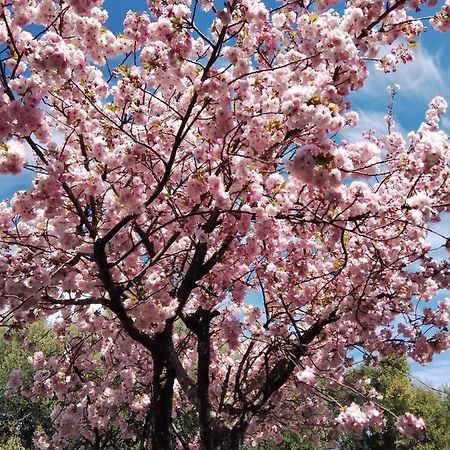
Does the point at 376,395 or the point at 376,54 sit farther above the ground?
the point at 376,54

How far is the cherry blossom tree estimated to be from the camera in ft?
17.4

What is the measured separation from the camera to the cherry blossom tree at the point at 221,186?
532 cm

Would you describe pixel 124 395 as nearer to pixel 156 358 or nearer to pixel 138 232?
pixel 156 358

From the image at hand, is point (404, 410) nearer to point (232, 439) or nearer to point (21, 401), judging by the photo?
point (21, 401)

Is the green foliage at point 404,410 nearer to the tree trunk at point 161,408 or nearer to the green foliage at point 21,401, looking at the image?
the green foliage at point 21,401

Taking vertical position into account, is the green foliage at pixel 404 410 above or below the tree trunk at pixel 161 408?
above

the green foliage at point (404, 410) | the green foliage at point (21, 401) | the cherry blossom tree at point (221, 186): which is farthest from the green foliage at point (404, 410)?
the cherry blossom tree at point (221, 186)

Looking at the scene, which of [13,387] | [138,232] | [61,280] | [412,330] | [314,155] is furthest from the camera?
[13,387]

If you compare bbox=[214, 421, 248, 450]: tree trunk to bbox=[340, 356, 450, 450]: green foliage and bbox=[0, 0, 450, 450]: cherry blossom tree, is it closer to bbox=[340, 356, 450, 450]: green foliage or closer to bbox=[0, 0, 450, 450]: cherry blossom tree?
bbox=[0, 0, 450, 450]: cherry blossom tree

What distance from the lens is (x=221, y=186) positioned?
5758 millimetres

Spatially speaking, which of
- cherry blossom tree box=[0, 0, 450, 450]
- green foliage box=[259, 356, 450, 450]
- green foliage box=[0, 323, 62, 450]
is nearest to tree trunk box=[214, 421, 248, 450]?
cherry blossom tree box=[0, 0, 450, 450]

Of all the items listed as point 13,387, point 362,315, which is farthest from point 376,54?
point 13,387

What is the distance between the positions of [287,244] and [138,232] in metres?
2.54

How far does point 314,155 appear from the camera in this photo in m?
4.78
